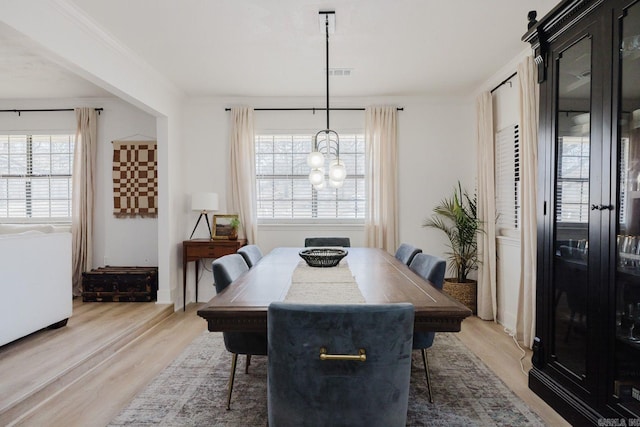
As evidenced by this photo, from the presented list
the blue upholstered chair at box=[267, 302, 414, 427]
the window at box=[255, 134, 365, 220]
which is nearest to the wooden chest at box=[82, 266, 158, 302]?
the window at box=[255, 134, 365, 220]

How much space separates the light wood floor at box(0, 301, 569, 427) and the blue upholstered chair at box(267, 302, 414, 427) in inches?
55.9

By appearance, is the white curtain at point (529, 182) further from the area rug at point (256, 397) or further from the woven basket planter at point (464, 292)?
the woven basket planter at point (464, 292)

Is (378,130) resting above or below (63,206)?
above

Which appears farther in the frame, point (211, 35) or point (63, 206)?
point (63, 206)

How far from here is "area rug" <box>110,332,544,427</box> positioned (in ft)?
6.92

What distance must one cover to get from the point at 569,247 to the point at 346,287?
134 cm

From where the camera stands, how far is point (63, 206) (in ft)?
16.6

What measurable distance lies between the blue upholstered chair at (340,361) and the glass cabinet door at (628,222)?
1204 mm

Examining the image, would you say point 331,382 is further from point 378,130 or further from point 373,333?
point 378,130

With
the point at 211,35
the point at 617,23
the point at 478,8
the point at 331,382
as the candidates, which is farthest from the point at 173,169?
the point at 617,23

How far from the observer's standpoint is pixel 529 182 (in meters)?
3.20

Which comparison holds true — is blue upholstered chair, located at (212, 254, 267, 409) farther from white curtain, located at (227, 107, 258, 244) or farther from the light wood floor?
white curtain, located at (227, 107, 258, 244)

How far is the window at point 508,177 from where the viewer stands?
3.78 metres

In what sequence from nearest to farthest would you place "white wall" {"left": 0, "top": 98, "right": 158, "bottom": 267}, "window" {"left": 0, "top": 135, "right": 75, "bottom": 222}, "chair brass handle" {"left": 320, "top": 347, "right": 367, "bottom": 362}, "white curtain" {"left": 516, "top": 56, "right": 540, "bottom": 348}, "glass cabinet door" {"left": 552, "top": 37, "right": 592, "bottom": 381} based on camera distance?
"chair brass handle" {"left": 320, "top": 347, "right": 367, "bottom": 362}, "glass cabinet door" {"left": 552, "top": 37, "right": 592, "bottom": 381}, "white curtain" {"left": 516, "top": 56, "right": 540, "bottom": 348}, "white wall" {"left": 0, "top": 98, "right": 158, "bottom": 267}, "window" {"left": 0, "top": 135, "right": 75, "bottom": 222}
